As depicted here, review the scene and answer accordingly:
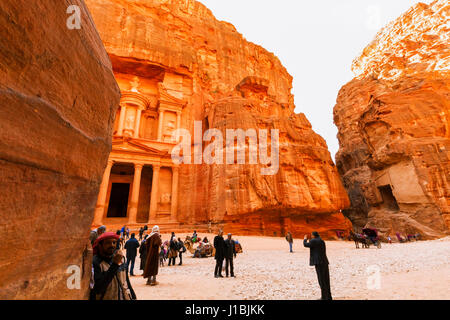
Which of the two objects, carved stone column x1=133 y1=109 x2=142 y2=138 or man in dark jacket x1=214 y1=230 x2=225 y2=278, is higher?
carved stone column x1=133 y1=109 x2=142 y2=138

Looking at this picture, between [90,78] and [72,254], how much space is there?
1605 millimetres

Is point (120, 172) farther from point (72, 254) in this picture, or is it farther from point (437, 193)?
point (437, 193)

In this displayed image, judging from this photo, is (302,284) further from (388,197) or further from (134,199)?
(388,197)

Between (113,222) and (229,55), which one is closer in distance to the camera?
(113,222)

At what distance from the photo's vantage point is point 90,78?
2023 millimetres

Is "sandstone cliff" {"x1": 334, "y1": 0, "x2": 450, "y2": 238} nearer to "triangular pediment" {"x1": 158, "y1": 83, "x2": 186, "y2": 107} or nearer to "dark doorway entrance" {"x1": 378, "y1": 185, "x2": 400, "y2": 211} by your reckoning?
"dark doorway entrance" {"x1": 378, "y1": 185, "x2": 400, "y2": 211}

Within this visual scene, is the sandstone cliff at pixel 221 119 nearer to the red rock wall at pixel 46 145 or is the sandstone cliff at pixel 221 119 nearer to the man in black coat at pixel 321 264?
the man in black coat at pixel 321 264

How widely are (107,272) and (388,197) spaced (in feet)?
87.0

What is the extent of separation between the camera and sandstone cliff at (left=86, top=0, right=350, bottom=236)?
15.7 m

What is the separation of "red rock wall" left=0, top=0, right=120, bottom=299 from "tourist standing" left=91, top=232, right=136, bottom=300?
0.27ft

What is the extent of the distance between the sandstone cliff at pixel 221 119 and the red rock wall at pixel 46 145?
13.4 m

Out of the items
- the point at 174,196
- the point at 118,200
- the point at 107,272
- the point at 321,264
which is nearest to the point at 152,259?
the point at 107,272

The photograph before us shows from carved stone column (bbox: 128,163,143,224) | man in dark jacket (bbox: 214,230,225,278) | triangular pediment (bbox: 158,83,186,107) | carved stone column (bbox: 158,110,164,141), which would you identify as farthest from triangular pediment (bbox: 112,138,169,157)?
man in dark jacket (bbox: 214,230,225,278)

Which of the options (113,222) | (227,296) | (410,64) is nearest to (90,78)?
(227,296)
